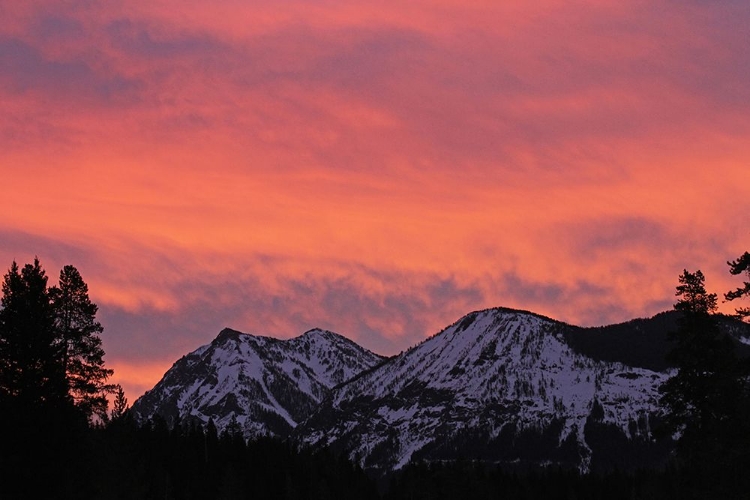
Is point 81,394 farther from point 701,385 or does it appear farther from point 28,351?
point 701,385

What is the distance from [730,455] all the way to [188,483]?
11878 cm

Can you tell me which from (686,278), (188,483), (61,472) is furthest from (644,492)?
(61,472)

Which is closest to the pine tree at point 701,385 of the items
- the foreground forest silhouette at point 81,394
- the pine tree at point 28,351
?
the foreground forest silhouette at point 81,394

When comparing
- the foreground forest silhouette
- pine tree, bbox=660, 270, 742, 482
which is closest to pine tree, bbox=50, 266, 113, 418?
the foreground forest silhouette

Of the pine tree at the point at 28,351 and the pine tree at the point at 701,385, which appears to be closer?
the pine tree at the point at 28,351

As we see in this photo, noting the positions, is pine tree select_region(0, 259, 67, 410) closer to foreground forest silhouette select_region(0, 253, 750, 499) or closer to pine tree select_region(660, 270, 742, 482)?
foreground forest silhouette select_region(0, 253, 750, 499)

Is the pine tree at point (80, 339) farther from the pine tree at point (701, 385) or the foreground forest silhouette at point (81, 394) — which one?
the pine tree at point (701, 385)

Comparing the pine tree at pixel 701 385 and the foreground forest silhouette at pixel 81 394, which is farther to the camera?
the pine tree at pixel 701 385

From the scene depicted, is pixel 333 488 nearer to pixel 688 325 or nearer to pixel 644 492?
pixel 644 492

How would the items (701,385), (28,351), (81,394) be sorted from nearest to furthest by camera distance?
(28,351)
(701,385)
(81,394)

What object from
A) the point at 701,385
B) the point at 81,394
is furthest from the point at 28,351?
the point at 701,385

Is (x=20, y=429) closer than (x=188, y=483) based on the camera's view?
Yes

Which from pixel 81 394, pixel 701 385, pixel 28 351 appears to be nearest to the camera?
pixel 28 351

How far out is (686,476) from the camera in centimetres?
4509
